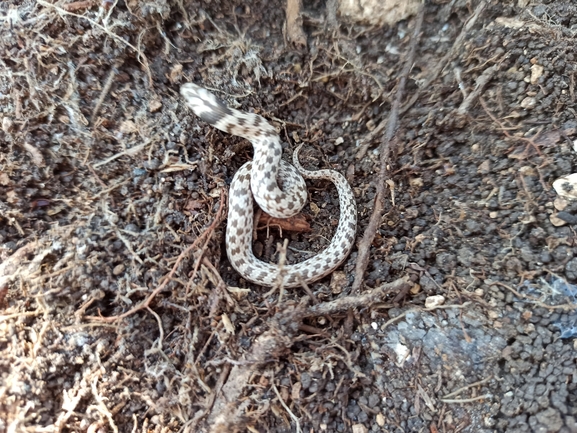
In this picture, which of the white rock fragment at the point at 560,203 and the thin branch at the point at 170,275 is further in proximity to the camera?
the thin branch at the point at 170,275

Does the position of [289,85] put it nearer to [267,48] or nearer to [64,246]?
[267,48]

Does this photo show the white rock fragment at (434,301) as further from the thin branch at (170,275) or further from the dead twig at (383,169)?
the thin branch at (170,275)

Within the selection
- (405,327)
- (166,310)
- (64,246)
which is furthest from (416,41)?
(64,246)


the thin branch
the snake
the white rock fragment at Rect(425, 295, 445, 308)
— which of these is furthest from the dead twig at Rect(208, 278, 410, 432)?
the thin branch

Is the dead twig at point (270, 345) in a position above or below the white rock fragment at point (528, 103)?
below

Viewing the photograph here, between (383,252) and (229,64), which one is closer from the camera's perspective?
(383,252)

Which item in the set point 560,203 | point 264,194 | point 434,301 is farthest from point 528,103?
point 264,194

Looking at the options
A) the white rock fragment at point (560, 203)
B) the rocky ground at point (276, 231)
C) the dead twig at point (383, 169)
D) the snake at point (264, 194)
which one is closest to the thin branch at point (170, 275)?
the rocky ground at point (276, 231)

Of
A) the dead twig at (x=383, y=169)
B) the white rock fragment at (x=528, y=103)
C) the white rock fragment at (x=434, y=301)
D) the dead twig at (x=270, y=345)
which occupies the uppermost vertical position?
the white rock fragment at (x=528, y=103)
